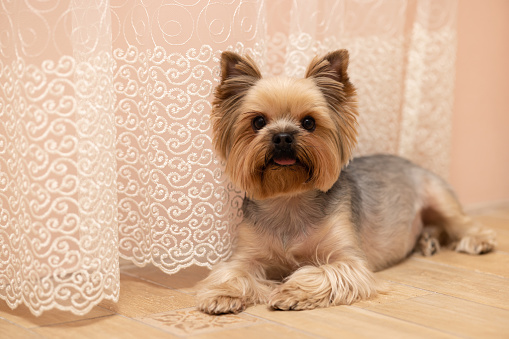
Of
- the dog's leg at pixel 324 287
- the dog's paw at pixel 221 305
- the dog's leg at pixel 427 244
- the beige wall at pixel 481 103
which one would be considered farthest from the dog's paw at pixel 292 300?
the beige wall at pixel 481 103

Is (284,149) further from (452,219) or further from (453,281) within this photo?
(452,219)


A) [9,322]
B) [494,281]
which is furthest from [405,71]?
[9,322]

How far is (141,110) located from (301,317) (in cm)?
88

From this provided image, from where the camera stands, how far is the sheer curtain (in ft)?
5.88

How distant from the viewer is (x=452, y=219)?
297 cm

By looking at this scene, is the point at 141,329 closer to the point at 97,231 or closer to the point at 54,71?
the point at 97,231

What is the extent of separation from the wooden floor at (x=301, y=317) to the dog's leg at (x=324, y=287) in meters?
0.04

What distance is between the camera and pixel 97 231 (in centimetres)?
187

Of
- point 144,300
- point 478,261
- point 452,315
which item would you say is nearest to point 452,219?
point 478,261

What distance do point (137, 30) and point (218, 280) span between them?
882 millimetres

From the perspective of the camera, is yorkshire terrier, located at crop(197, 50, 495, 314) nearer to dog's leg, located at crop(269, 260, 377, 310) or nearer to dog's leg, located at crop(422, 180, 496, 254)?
dog's leg, located at crop(269, 260, 377, 310)

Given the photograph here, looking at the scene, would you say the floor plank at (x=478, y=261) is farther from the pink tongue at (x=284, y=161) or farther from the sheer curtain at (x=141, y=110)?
the pink tongue at (x=284, y=161)

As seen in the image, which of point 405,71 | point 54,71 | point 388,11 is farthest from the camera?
point 405,71

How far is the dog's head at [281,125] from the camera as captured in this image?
2.06 metres
